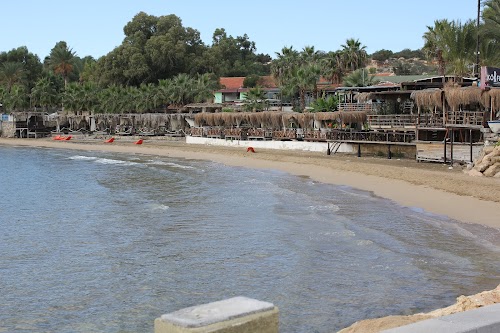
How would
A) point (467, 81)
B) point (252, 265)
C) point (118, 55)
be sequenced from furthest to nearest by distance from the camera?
point (118, 55), point (467, 81), point (252, 265)

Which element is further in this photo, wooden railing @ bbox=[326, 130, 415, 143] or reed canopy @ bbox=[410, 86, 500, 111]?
wooden railing @ bbox=[326, 130, 415, 143]

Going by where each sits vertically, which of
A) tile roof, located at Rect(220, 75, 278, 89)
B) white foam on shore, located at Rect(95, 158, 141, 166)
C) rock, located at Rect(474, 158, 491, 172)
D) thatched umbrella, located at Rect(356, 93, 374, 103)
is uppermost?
tile roof, located at Rect(220, 75, 278, 89)

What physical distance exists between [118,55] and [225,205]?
196ft

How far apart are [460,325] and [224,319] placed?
1.81 m

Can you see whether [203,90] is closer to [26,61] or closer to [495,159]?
[495,159]

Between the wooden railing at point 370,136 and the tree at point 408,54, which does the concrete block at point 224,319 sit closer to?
the wooden railing at point 370,136

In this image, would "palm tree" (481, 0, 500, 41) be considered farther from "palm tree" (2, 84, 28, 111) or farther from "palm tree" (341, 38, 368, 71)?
"palm tree" (2, 84, 28, 111)

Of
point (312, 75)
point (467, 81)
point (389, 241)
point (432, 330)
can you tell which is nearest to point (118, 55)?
point (312, 75)

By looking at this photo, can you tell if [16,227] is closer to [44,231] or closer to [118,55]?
[44,231]

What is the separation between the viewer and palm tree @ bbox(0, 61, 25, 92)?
326 feet

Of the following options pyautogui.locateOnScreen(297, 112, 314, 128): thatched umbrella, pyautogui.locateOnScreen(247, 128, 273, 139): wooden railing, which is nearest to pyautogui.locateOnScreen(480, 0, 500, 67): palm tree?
pyautogui.locateOnScreen(297, 112, 314, 128): thatched umbrella

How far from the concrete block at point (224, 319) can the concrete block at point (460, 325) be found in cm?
92

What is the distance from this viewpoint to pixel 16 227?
2214cm

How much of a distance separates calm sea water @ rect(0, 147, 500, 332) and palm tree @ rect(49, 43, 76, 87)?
254 feet
